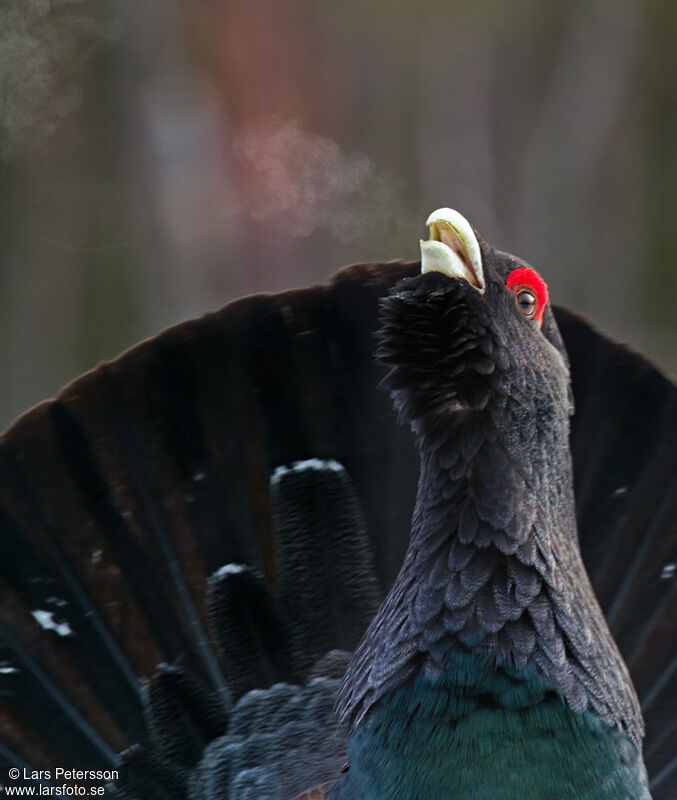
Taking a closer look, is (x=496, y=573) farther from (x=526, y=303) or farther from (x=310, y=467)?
(x=310, y=467)

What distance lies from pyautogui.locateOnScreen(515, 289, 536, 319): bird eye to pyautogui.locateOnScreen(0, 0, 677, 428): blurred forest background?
2.17m

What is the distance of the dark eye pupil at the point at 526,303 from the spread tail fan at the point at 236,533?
0.35 metres

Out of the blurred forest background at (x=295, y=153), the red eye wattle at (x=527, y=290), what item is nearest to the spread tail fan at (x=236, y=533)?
the red eye wattle at (x=527, y=290)

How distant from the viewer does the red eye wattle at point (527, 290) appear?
4.73 ft

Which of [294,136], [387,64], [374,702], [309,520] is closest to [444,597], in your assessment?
[374,702]

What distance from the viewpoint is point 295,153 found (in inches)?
148

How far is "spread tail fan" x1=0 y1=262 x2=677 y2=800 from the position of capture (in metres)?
1.73

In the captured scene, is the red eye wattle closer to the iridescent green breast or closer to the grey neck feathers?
the grey neck feathers

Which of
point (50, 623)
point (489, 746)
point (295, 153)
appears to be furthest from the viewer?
point (295, 153)

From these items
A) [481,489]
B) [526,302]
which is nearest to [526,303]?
[526,302]

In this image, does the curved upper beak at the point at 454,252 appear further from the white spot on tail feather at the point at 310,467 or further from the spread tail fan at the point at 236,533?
the white spot on tail feather at the point at 310,467

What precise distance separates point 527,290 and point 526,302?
2 centimetres

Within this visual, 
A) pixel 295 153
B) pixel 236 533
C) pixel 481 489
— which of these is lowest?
pixel 236 533

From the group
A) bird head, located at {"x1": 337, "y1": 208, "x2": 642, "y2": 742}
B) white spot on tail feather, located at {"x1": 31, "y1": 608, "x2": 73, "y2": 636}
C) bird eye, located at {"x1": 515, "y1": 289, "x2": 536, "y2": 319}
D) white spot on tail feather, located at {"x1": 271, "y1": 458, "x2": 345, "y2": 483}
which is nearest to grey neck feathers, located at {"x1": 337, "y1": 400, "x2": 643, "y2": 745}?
bird head, located at {"x1": 337, "y1": 208, "x2": 642, "y2": 742}
